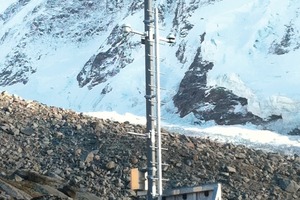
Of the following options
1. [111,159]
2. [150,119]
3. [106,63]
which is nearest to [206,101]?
[106,63]

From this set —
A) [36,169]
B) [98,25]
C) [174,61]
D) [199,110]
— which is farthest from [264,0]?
[36,169]

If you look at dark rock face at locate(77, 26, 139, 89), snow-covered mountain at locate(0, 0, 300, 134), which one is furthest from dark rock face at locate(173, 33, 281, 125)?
dark rock face at locate(77, 26, 139, 89)

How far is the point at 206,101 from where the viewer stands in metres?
71.4

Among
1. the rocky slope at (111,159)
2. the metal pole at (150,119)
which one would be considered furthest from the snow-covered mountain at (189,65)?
the metal pole at (150,119)

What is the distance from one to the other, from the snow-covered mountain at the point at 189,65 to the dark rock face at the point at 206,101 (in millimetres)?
85

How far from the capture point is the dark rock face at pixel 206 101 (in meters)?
66.9

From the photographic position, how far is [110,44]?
100375 millimetres

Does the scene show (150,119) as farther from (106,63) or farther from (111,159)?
(106,63)

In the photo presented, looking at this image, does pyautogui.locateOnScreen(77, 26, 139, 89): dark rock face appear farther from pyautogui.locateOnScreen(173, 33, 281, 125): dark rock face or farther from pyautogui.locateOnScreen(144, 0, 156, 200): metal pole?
pyautogui.locateOnScreen(144, 0, 156, 200): metal pole

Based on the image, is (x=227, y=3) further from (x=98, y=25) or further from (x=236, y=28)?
(x=98, y=25)

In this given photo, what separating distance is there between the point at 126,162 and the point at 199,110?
42414mm

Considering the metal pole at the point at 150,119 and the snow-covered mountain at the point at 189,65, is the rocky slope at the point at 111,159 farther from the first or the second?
the snow-covered mountain at the point at 189,65

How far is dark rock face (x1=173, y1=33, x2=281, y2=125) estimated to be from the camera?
66.9 m

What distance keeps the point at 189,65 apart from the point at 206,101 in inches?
366
